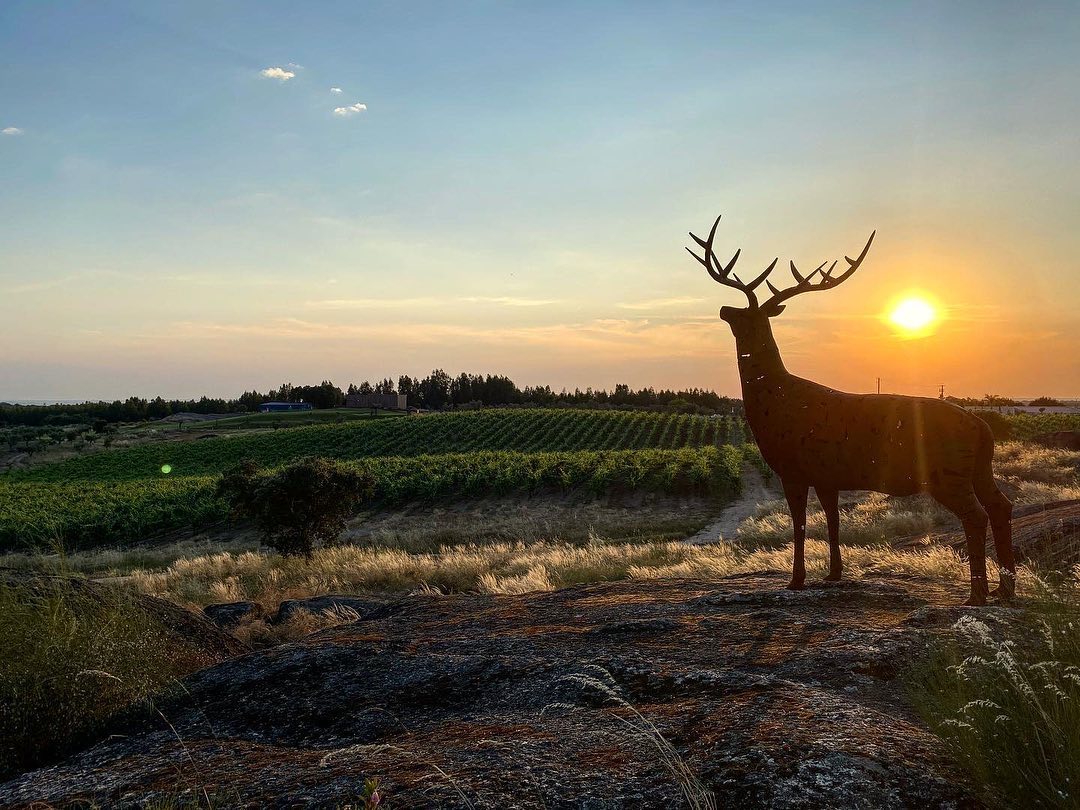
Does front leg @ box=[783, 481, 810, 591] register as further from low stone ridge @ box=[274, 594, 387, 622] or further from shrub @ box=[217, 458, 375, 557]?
shrub @ box=[217, 458, 375, 557]

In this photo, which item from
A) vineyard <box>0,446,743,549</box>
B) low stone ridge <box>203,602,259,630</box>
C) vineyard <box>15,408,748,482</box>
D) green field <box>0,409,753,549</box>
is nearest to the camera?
low stone ridge <box>203,602,259,630</box>

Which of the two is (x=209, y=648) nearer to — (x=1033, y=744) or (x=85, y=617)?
(x=85, y=617)

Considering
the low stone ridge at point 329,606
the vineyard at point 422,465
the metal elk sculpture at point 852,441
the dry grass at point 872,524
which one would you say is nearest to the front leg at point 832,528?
the metal elk sculpture at point 852,441

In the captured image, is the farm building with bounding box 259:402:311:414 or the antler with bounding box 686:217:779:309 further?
the farm building with bounding box 259:402:311:414

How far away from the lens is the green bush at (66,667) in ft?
18.0

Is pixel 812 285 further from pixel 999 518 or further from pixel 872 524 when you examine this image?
pixel 872 524

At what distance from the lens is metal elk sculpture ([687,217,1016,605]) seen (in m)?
6.63

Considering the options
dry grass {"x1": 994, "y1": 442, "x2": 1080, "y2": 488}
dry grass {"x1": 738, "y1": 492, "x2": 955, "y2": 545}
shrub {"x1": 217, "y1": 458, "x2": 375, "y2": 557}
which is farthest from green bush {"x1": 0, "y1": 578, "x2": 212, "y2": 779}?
dry grass {"x1": 994, "y1": 442, "x2": 1080, "y2": 488}

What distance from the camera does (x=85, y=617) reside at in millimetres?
6582

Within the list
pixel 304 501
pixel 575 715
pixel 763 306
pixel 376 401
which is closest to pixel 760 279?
pixel 763 306

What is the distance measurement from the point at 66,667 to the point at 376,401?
6440 inches

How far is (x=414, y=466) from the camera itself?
55.2 meters

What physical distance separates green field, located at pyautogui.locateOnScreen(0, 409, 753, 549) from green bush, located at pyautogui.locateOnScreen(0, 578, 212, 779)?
115 centimetres

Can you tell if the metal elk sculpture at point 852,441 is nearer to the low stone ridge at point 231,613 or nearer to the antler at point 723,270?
the antler at point 723,270
